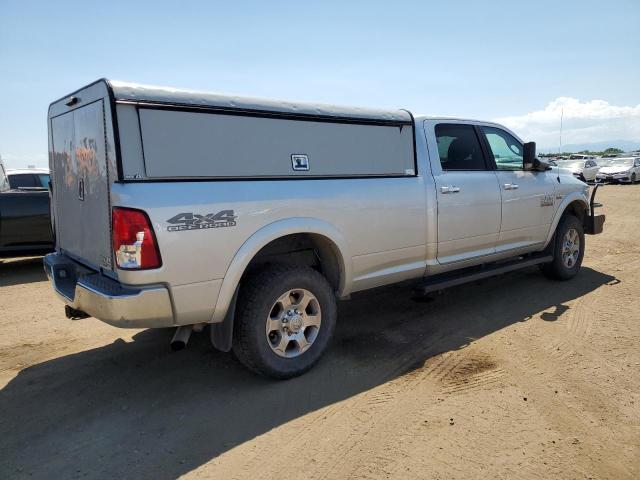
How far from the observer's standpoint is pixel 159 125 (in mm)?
3043

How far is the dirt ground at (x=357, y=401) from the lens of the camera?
269 cm

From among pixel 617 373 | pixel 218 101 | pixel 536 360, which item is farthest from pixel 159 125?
pixel 617 373

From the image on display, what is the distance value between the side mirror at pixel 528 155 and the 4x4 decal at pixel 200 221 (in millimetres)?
3877

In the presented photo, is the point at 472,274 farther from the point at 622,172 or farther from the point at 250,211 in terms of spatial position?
the point at 622,172

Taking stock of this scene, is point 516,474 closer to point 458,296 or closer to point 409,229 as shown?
point 409,229

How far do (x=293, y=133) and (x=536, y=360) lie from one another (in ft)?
8.80

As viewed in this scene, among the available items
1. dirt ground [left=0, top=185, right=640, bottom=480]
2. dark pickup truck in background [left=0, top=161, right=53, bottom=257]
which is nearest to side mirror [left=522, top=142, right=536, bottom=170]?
dirt ground [left=0, top=185, right=640, bottom=480]

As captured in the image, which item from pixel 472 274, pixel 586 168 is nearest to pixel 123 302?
pixel 472 274

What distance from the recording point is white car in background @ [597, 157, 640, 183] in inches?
1035

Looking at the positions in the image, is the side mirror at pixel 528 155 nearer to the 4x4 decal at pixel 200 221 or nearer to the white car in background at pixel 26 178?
the 4x4 decal at pixel 200 221

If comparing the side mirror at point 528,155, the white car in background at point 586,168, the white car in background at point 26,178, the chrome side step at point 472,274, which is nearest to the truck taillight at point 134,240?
the chrome side step at point 472,274

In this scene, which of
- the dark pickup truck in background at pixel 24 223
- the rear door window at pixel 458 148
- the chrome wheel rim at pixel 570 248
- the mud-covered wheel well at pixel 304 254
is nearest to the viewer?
the mud-covered wheel well at pixel 304 254

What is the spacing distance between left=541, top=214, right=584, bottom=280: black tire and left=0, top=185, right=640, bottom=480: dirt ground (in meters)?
0.96

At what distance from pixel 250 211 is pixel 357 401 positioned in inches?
59.8
